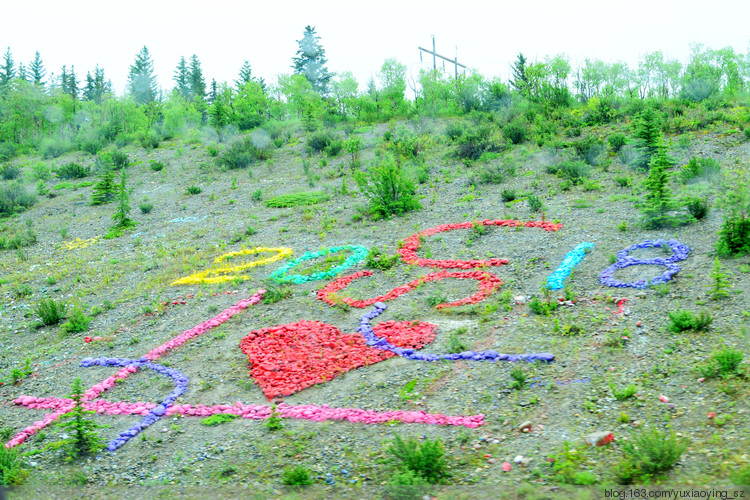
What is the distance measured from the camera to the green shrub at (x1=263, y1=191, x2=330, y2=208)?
1597 cm

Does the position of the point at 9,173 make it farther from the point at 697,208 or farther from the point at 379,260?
the point at 697,208

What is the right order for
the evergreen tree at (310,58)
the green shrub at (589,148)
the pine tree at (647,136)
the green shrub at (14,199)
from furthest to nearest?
the evergreen tree at (310,58)
the green shrub at (14,199)
the green shrub at (589,148)
the pine tree at (647,136)

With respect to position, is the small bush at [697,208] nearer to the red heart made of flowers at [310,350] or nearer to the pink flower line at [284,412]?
the red heart made of flowers at [310,350]

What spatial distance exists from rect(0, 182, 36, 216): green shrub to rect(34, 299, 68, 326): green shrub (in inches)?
432

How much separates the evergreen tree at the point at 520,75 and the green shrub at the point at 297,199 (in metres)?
12.1

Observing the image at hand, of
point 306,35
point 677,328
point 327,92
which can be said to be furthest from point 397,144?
point 306,35

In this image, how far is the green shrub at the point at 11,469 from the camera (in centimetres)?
527

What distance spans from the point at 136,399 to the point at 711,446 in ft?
20.1

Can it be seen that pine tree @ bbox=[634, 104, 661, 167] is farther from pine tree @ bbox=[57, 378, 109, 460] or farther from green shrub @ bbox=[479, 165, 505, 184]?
pine tree @ bbox=[57, 378, 109, 460]

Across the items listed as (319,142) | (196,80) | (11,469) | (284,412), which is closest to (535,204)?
(284,412)

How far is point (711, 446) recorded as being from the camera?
437cm

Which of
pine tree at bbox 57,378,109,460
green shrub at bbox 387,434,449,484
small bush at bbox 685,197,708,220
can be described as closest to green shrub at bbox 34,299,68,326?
pine tree at bbox 57,378,109,460

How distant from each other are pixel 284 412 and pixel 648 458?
3.61 m

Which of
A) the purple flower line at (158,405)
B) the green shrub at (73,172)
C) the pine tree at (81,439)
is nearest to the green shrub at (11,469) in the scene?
the pine tree at (81,439)
